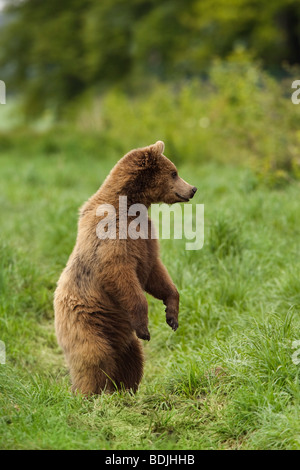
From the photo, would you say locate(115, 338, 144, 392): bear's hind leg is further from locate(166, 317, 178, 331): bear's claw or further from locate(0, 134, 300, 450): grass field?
locate(166, 317, 178, 331): bear's claw

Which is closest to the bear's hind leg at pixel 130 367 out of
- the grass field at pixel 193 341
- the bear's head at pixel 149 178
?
the grass field at pixel 193 341

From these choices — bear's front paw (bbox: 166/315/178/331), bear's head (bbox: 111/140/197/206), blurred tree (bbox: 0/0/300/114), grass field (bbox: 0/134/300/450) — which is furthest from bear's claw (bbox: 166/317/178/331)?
blurred tree (bbox: 0/0/300/114)

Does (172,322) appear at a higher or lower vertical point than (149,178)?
lower

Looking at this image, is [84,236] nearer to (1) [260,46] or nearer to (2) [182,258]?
(2) [182,258]

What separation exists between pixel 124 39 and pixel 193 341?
16.2 meters

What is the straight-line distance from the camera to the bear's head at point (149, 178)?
374 centimetres

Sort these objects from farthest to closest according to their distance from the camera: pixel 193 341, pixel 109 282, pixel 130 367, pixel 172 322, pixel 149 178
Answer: pixel 193 341, pixel 130 367, pixel 172 322, pixel 149 178, pixel 109 282

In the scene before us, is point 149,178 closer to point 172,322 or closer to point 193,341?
point 172,322

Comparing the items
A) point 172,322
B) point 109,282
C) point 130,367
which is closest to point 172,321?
point 172,322

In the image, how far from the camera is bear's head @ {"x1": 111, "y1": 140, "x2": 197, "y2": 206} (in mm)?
Answer: 3738

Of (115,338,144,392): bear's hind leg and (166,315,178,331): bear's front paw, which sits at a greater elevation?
(166,315,178,331): bear's front paw

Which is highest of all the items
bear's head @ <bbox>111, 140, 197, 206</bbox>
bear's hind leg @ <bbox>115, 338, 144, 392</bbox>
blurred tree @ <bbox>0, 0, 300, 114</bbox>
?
blurred tree @ <bbox>0, 0, 300, 114</bbox>

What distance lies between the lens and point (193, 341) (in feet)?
15.0
